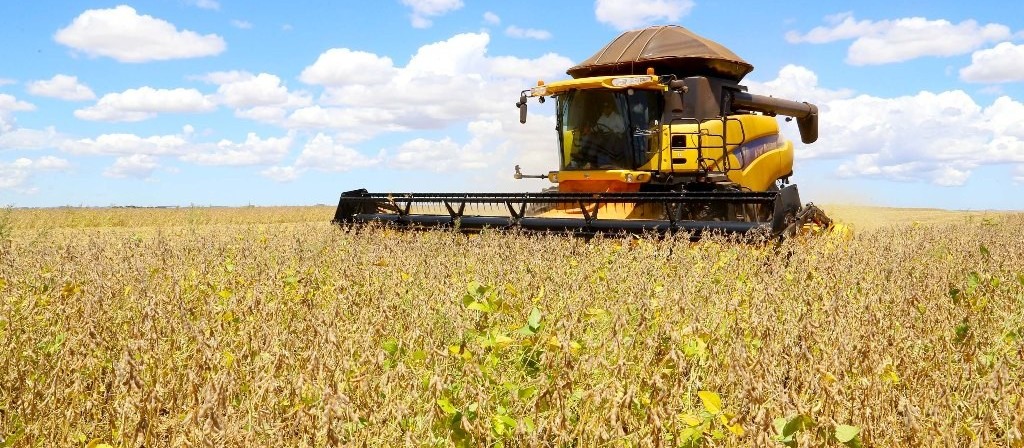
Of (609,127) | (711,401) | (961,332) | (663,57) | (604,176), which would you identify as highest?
(663,57)

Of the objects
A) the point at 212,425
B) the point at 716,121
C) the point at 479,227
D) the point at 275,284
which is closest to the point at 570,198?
the point at 479,227

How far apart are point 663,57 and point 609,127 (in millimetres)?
1420

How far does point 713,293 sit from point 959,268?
2.71 meters

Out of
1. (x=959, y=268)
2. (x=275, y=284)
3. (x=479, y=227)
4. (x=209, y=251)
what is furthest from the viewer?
(x=479, y=227)

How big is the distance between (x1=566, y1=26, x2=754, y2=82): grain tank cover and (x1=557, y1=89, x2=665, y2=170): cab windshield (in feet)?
3.00

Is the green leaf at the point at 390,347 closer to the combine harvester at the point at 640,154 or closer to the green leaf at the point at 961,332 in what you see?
the green leaf at the point at 961,332

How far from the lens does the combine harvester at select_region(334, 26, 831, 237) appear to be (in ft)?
26.1

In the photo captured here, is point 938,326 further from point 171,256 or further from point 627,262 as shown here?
point 171,256

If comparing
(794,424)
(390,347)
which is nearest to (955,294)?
(794,424)

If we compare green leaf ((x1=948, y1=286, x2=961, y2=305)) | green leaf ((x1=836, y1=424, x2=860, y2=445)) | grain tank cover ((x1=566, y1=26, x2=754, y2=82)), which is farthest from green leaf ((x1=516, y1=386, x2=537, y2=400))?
grain tank cover ((x1=566, y1=26, x2=754, y2=82))

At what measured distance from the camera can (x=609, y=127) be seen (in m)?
9.71

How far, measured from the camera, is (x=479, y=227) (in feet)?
Answer: 28.0

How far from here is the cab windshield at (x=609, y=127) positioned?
31.2 feet

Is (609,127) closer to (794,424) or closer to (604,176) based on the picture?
(604,176)
